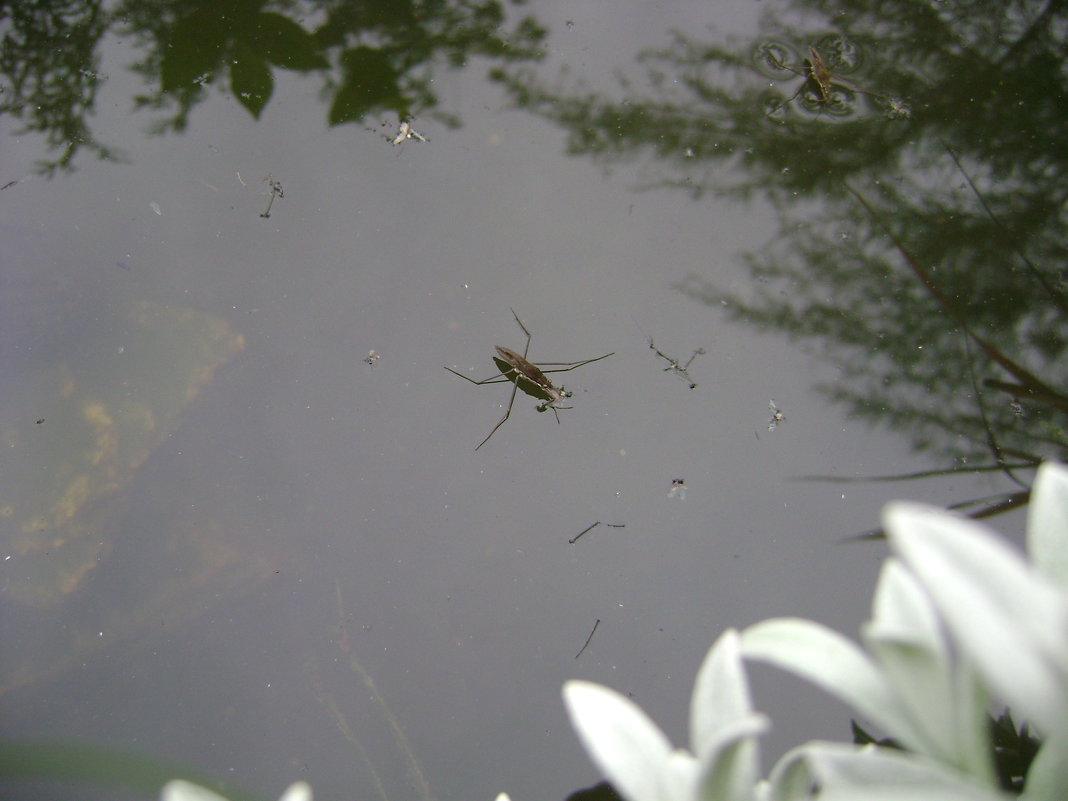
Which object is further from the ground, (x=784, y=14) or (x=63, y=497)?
(x=784, y=14)

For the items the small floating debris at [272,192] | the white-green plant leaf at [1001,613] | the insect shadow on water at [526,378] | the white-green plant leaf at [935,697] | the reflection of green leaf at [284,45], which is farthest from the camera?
the reflection of green leaf at [284,45]

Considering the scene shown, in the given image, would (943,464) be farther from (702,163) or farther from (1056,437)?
(702,163)

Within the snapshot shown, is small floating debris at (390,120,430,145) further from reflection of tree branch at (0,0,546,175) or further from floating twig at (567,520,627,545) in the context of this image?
floating twig at (567,520,627,545)

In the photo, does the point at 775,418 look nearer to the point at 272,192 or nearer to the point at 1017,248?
the point at 1017,248

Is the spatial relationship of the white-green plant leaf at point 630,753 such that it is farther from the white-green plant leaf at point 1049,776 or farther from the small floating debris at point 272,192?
the small floating debris at point 272,192

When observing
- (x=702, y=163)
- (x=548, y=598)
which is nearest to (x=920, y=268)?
(x=702, y=163)

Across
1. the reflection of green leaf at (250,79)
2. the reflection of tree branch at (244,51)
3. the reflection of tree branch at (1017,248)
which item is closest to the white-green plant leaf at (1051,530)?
the reflection of tree branch at (1017,248)

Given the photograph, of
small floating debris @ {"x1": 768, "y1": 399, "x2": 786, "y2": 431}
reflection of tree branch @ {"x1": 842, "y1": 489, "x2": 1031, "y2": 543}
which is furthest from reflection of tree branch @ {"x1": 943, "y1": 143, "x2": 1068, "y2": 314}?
small floating debris @ {"x1": 768, "y1": 399, "x2": 786, "y2": 431}
